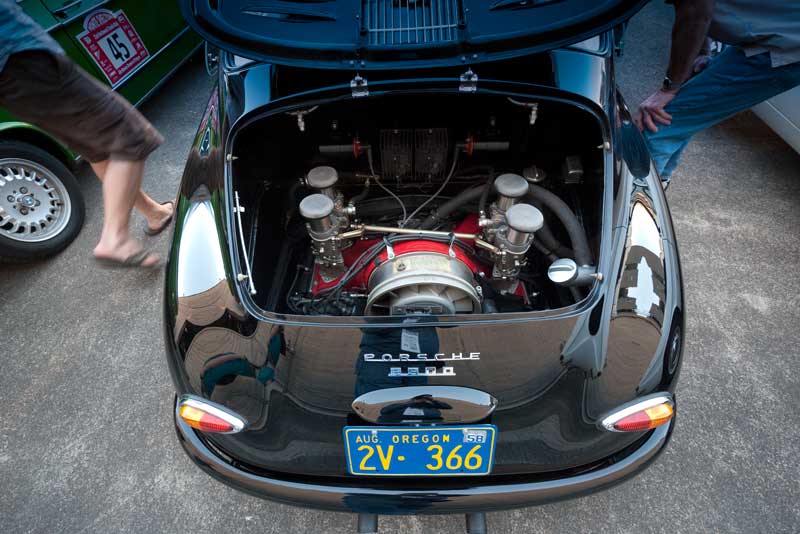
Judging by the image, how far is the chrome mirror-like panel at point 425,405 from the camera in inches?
45.0

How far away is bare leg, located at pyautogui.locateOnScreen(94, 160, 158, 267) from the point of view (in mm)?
2075

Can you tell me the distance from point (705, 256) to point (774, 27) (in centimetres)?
115

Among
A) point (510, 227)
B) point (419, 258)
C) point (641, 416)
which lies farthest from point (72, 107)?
point (641, 416)

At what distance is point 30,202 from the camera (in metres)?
2.58

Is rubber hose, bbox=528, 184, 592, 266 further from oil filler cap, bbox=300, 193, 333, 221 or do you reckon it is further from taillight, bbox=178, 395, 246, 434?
taillight, bbox=178, 395, 246, 434

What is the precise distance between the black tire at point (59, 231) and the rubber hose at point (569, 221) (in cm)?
280

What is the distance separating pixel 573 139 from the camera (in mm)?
1772

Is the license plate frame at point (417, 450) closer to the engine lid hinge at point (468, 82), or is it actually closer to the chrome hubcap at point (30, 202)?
the engine lid hinge at point (468, 82)

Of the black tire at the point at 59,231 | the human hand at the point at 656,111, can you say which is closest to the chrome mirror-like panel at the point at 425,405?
the human hand at the point at 656,111

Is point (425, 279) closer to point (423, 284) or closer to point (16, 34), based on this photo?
point (423, 284)

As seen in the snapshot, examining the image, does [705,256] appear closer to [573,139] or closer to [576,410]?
[573,139]

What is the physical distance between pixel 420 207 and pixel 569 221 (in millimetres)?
582

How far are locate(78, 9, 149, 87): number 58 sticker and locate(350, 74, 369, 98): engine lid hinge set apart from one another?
2461 mm

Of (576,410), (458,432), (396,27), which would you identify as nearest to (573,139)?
(396,27)
